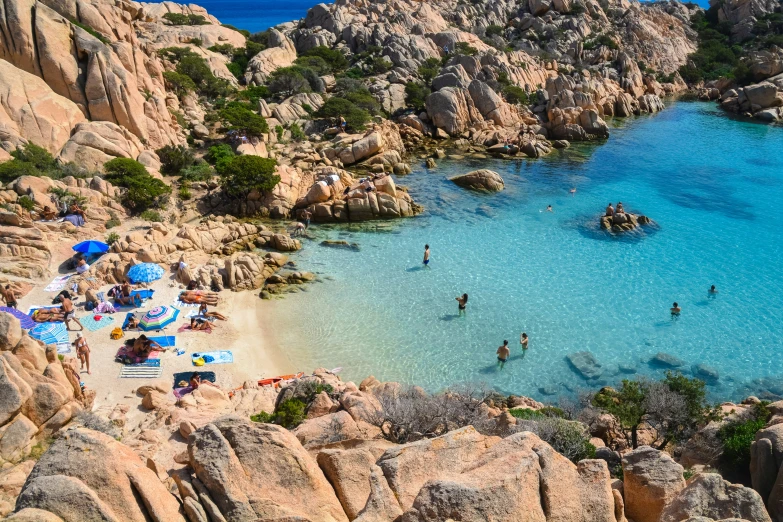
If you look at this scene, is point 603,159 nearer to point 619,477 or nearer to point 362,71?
point 362,71

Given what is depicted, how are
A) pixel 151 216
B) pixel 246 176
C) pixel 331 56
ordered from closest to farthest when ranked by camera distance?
pixel 151 216
pixel 246 176
pixel 331 56

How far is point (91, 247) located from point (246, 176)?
40.4 ft

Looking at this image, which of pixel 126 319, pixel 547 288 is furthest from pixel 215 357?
pixel 547 288

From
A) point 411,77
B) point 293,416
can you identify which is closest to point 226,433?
point 293,416

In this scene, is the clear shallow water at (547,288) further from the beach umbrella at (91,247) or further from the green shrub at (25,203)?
the green shrub at (25,203)

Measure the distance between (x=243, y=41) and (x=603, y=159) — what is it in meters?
57.2

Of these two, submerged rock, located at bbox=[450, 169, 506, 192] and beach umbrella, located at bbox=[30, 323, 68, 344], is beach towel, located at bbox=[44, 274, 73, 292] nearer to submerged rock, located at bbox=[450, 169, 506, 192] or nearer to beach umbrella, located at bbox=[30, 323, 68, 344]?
beach umbrella, located at bbox=[30, 323, 68, 344]

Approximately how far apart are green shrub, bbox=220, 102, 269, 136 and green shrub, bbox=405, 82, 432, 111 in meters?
23.0

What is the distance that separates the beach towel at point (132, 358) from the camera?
68.1 ft

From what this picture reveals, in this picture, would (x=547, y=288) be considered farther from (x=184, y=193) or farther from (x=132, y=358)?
(x=184, y=193)

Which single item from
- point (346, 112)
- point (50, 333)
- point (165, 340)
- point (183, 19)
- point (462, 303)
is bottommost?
point (165, 340)

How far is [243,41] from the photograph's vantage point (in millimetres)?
79250

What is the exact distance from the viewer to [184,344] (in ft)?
74.2

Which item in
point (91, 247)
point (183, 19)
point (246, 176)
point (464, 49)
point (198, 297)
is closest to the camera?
point (198, 297)
